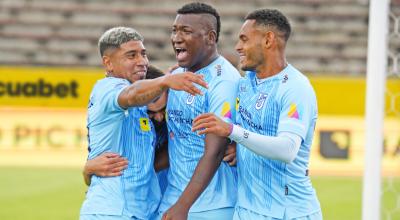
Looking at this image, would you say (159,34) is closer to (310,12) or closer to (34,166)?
(310,12)

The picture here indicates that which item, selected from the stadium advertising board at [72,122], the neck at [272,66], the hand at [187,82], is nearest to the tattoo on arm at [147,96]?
the hand at [187,82]

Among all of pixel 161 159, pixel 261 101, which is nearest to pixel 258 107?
pixel 261 101

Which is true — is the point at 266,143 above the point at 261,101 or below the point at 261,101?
below

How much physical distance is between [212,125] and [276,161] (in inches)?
20.5

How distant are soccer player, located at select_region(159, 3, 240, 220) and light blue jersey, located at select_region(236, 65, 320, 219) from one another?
12 cm

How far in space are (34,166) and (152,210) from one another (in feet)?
28.2

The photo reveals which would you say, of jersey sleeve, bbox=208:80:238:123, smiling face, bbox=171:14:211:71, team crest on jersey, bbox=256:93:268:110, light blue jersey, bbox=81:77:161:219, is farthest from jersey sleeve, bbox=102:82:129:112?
team crest on jersey, bbox=256:93:268:110

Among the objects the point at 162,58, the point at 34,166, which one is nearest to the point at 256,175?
the point at 34,166

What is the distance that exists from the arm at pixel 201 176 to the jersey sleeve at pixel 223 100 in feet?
0.52

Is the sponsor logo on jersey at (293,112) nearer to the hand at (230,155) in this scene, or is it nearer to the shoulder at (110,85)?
the hand at (230,155)

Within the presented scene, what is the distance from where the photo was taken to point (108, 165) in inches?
181

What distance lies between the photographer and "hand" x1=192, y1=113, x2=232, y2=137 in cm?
413

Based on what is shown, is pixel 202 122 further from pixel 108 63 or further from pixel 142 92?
pixel 108 63

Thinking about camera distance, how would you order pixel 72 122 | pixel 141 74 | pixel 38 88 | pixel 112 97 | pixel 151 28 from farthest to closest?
pixel 151 28 → pixel 38 88 → pixel 72 122 → pixel 141 74 → pixel 112 97
